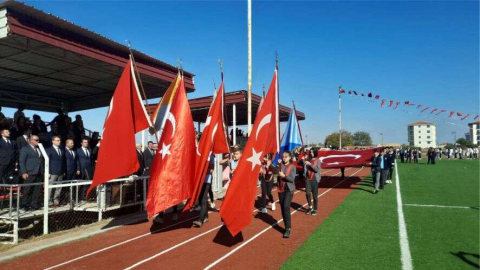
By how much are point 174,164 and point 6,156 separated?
A: 4.45 metres

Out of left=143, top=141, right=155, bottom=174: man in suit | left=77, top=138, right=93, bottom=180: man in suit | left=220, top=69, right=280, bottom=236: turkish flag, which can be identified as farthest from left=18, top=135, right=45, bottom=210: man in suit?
left=220, top=69, right=280, bottom=236: turkish flag

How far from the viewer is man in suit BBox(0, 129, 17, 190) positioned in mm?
8352

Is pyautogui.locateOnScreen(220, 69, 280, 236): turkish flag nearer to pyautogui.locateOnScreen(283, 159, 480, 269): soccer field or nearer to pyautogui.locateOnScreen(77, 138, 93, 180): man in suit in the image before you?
pyautogui.locateOnScreen(283, 159, 480, 269): soccer field

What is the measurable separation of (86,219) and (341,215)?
7.21m

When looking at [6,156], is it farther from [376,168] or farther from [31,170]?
[376,168]

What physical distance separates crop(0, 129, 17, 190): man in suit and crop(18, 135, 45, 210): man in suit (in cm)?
64

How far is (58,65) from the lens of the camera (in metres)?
10.9

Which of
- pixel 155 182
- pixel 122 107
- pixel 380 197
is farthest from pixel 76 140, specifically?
pixel 380 197

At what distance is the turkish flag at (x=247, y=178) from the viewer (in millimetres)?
6199

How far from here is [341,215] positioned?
945cm

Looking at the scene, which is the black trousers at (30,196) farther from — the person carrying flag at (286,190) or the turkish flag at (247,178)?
the person carrying flag at (286,190)

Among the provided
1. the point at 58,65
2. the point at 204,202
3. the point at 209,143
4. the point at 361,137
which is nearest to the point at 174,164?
the point at 209,143

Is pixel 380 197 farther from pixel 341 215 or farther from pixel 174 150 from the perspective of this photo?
pixel 174 150

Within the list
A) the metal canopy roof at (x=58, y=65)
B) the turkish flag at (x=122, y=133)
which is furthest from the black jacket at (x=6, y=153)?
the turkish flag at (x=122, y=133)
